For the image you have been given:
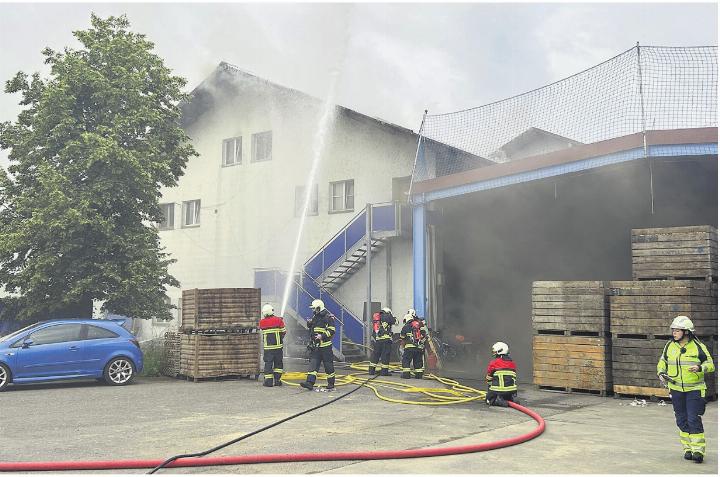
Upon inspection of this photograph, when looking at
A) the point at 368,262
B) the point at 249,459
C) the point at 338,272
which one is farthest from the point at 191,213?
the point at 249,459

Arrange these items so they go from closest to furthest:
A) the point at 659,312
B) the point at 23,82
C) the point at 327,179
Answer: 1. the point at 659,312
2. the point at 23,82
3. the point at 327,179

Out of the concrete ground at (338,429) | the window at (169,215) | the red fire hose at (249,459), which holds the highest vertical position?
the window at (169,215)

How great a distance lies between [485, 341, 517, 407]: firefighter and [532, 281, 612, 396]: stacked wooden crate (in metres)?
2.15

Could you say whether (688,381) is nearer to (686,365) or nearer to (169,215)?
(686,365)

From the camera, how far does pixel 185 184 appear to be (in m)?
28.7

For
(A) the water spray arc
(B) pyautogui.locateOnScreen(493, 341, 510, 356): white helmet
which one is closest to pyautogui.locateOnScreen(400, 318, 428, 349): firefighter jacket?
(B) pyautogui.locateOnScreen(493, 341, 510, 356): white helmet

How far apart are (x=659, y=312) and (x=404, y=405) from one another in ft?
16.1

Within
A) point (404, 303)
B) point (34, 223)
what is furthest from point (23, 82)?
point (404, 303)

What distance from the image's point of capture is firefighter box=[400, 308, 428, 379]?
1588cm

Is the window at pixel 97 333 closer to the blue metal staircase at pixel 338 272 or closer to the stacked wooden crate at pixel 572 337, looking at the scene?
the blue metal staircase at pixel 338 272

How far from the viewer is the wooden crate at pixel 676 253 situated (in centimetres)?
1266

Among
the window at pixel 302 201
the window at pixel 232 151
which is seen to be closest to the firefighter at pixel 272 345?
the window at pixel 302 201

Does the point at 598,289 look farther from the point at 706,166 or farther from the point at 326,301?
the point at 326,301

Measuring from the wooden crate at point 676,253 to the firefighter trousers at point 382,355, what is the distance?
5.72 m
